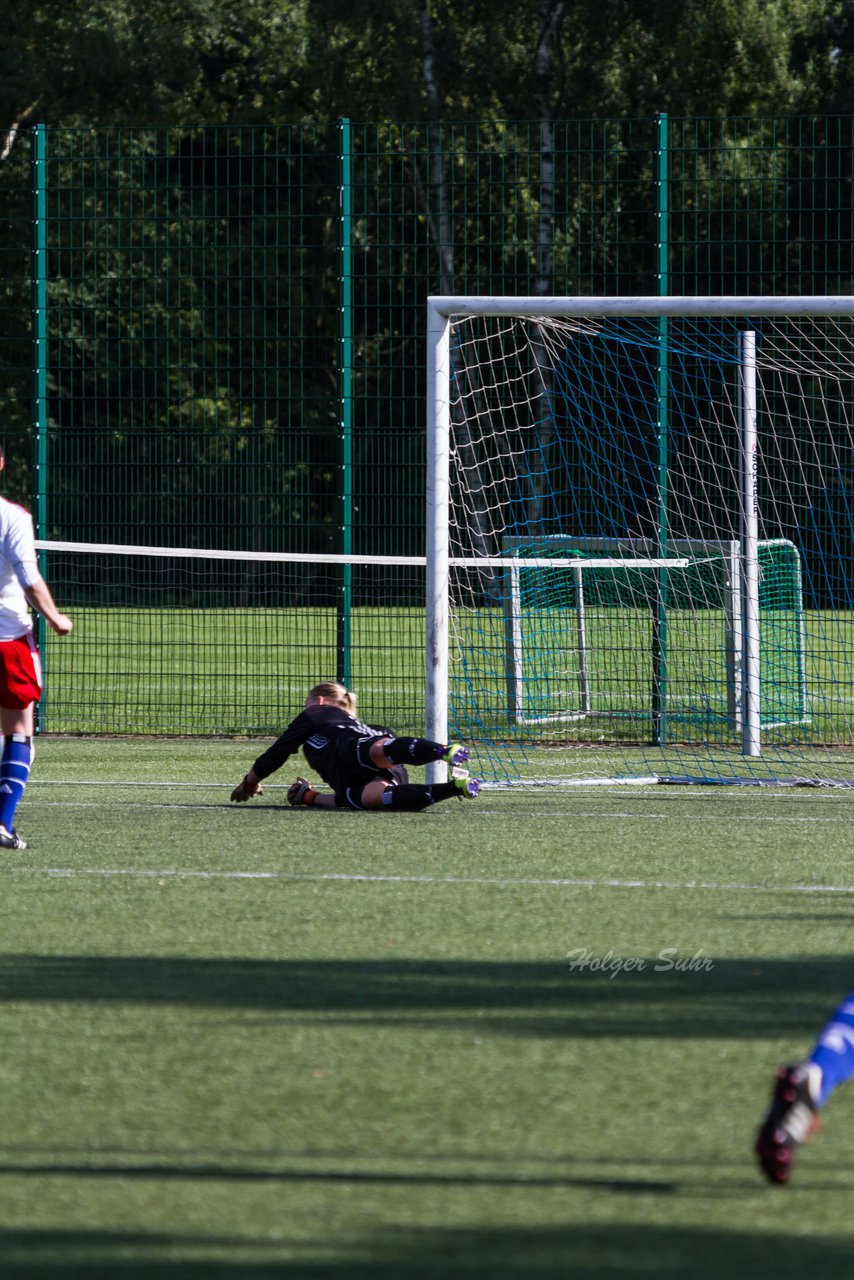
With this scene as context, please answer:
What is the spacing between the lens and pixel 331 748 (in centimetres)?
909

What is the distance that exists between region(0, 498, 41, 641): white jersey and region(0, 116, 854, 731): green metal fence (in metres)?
5.41

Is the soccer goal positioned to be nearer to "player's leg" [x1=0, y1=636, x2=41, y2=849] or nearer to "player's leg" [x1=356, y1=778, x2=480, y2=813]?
"player's leg" [x1=356, y1=778, x2=480, y2=813]

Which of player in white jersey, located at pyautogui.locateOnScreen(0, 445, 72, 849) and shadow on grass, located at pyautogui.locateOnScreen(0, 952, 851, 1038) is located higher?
player in white jersey, located at pyautogui.locateOnScreen(0, 445, 72, 849)

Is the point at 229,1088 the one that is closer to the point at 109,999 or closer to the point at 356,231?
the point at 109,999

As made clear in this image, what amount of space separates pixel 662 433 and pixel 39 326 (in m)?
4.79

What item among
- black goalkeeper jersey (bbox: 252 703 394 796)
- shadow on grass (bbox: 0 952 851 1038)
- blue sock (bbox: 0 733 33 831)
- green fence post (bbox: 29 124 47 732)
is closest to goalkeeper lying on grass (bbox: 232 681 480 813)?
black goalkeeper jersey (bbox: 252 703 394 796)

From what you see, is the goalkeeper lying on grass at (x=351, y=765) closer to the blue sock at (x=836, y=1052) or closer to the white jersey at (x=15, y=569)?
the white jersey at (x=15, y=569)

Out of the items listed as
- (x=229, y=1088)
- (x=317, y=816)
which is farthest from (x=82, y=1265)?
(x=317, y=816)

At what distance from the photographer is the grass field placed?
3.28 m

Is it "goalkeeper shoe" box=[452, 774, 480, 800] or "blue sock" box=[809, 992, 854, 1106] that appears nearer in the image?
"blue sock" box=[809, 992, 854, 1106]

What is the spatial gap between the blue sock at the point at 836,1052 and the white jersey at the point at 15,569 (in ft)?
16.0

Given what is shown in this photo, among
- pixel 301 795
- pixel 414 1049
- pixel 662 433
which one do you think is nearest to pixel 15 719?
pixel 301 795

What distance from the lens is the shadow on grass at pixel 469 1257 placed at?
121 inches

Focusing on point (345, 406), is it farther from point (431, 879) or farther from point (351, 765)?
point (431, 879)
